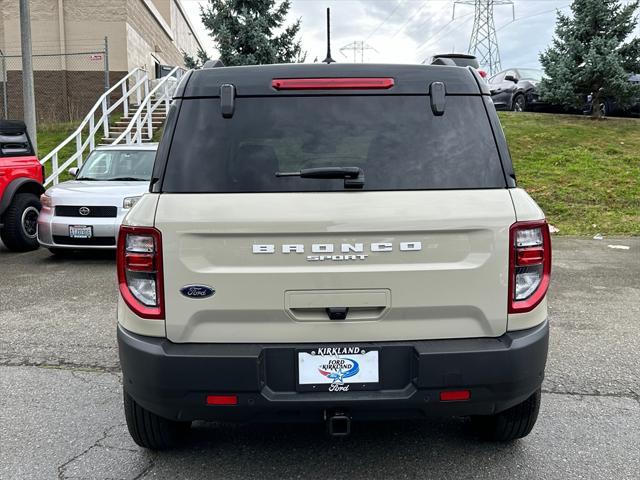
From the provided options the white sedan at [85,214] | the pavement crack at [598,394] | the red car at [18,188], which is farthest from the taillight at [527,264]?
the red car at [18,188]

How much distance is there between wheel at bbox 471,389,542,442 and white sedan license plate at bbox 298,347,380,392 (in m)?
0.94

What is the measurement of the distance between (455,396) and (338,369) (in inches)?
20.0

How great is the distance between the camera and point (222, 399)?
8.63 ft

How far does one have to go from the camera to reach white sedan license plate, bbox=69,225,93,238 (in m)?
8.05

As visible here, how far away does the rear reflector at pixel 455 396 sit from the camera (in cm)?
262

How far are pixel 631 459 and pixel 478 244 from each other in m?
1.53

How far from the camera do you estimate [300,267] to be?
2598 mm

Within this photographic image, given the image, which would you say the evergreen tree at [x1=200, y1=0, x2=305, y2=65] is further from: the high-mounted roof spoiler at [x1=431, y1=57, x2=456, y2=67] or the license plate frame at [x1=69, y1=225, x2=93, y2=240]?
the high-mounted roof spoiler at [x1=431, y1=57, x2=456, y2=67]

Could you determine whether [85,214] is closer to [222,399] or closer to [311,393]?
[222,399]

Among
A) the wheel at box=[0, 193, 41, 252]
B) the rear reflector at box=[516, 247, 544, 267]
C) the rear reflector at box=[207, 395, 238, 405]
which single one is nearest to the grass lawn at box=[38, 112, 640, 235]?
the wheel at box=[0, 193, 41, 252]

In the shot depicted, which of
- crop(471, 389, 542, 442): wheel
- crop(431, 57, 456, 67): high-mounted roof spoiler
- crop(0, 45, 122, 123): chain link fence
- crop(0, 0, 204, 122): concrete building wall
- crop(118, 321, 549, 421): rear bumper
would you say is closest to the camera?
crop(118, 321, 549, 421): rear bumper

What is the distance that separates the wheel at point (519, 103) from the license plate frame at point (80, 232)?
15141 mm

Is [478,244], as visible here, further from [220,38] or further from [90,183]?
[220,38]

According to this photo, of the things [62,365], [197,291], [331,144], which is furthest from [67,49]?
[197,291]
